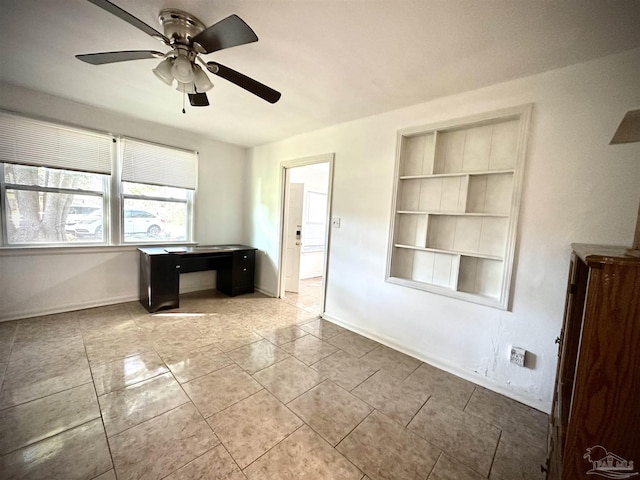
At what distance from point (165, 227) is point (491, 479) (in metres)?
4.41

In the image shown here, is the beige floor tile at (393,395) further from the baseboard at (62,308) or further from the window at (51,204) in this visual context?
the window at (51,204)

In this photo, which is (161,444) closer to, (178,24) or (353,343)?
(353,343)

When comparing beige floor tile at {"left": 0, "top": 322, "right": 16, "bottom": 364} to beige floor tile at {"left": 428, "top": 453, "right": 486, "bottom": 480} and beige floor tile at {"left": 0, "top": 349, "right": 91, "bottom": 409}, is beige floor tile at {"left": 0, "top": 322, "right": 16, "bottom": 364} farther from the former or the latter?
beige floor tile at {"left": 428, "top": 453, "right": 486, "bottom": 480}

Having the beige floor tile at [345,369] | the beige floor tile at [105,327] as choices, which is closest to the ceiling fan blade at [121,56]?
Answer: the beige floor tile at [105,327]

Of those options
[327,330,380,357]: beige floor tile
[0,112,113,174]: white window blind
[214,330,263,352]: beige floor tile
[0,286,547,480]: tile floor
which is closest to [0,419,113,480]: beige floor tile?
[0,286,547,480]: tile floor

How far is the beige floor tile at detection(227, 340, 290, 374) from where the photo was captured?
88.7 inches

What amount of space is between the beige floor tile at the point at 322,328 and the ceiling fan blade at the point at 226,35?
2.68 m

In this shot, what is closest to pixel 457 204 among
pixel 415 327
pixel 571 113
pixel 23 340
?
pixel 571 113

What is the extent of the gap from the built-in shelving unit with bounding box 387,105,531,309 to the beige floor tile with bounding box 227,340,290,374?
140 cm

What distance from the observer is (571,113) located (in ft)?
5.73

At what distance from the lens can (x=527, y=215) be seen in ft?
6.33

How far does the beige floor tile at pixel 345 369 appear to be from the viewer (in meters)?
2.11

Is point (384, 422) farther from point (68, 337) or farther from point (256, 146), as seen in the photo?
point (256, 146)

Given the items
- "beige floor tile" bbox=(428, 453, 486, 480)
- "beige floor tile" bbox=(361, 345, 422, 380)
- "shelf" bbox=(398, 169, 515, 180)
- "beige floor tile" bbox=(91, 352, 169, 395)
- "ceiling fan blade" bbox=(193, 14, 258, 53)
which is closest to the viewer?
"ceiling fan blade" bbox=(193, 14, 258, 53)
